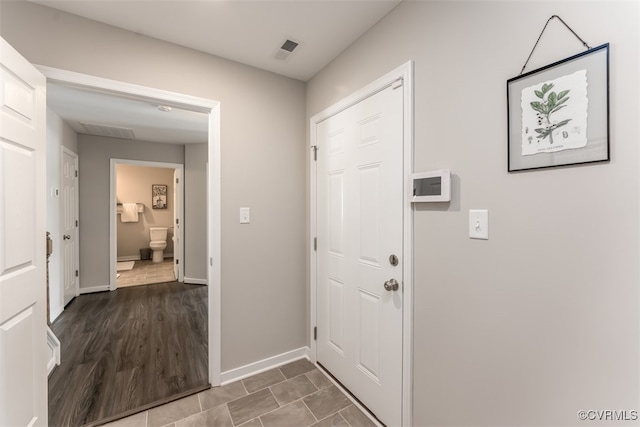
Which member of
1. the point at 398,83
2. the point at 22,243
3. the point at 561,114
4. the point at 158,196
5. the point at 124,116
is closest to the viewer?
the point at 561,114

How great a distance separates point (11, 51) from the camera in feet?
4.05

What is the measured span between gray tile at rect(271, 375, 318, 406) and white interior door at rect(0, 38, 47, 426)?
129cm

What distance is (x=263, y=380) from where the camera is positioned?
2.12m

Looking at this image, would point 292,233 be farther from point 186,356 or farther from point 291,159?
point 186,356

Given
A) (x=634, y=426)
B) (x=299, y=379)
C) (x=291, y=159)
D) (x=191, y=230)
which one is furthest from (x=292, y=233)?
(x=191, y=230)

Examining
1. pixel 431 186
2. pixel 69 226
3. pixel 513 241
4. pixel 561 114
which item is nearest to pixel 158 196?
pixel 69 226

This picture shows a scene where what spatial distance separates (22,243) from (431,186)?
2.01 meters

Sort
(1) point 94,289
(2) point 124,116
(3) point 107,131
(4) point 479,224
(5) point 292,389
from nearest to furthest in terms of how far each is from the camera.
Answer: (4) point 479,224, (5) point 292,389, (2) point 124,116, (3) point 107,131, (1) point 94,289

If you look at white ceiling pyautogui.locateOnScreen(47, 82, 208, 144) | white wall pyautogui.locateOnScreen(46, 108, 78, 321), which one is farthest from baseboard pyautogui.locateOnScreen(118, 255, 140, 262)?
white ceiling pyautogui.locateOnScreen(47, 82, 208, 144)

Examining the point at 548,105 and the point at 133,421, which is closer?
the point at 548,105

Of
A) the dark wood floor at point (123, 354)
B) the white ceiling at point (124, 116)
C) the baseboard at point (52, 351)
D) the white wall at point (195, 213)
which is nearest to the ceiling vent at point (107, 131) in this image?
the white ceiling at point (124, 116)

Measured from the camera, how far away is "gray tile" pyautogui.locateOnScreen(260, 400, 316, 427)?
1673 millimetres

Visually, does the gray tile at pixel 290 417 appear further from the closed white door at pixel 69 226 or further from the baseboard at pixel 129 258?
the baseboard at pixel 129 258

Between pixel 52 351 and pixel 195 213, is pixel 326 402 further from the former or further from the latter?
pixel 195 213
